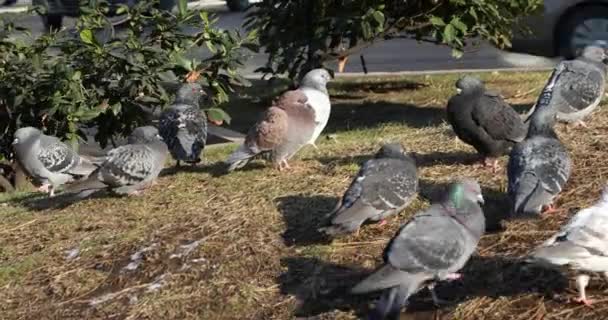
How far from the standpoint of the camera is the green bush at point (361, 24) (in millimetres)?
9406

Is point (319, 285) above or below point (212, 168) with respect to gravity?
above

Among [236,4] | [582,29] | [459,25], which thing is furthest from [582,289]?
[236,4]

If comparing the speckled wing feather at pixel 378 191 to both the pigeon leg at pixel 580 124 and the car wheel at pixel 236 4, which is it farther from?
the car wheel at pixel 236 4

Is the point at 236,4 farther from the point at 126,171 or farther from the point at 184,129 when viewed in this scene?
the point at 126,171

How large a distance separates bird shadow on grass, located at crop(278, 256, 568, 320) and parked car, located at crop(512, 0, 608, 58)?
7951 mm

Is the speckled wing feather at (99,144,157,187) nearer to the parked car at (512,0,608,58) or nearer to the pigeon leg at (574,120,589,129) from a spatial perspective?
the pigeon leg at (574,120,589,129)

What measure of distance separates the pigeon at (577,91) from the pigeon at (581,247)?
249 cm

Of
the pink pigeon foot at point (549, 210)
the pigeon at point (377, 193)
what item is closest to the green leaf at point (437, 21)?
the pigeon at point (377, 193)

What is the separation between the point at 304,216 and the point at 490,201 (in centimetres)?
104

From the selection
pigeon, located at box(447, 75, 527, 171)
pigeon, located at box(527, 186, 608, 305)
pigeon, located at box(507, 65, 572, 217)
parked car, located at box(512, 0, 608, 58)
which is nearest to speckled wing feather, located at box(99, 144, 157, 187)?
pigeon, located at box(447, 75, 527, 171)

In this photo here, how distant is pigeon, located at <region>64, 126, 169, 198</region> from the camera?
21.7 feet

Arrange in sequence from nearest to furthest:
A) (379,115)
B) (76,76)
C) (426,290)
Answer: (426,290) → (76,76) → (379,115)

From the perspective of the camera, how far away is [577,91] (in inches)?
273

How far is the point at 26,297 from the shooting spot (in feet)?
18.2
